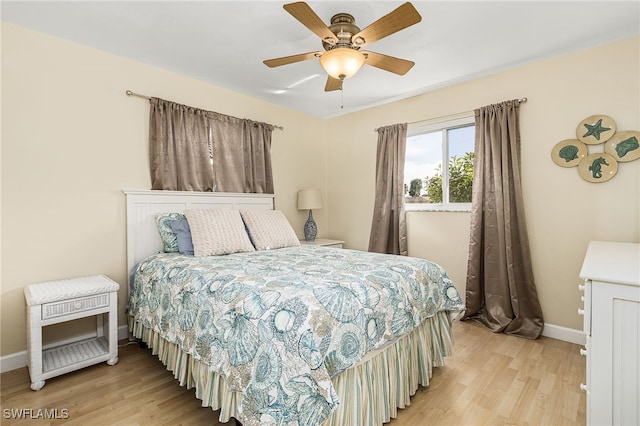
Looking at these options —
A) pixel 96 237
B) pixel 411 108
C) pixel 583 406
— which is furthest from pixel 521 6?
pixel 96 237

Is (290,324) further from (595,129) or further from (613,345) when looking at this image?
(595,129)

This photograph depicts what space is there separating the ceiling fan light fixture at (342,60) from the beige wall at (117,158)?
5.82 feet

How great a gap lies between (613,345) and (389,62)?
76.4 inches

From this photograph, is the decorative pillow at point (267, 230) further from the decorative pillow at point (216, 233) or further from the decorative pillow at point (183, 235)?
the decorative pillow at point (183, 235)

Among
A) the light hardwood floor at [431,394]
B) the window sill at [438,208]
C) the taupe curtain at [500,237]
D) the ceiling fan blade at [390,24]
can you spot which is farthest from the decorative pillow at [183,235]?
the taupe curtain at [500,237]

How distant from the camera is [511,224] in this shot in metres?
2.82

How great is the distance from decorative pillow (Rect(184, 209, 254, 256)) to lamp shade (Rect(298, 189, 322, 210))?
4.21ft

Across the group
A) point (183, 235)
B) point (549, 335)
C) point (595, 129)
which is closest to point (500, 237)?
point (549, 335)

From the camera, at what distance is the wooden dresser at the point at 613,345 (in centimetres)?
115

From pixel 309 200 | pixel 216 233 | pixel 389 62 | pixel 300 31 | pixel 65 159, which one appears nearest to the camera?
pixel 389 62

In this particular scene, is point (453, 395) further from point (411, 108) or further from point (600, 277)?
point (411, 108)

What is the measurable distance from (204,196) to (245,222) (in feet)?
1.88

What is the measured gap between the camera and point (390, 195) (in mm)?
3689

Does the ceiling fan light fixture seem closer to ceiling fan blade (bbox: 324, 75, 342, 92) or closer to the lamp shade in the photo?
ceiling fan blade (bbox: 324, 75, 342, 92)
